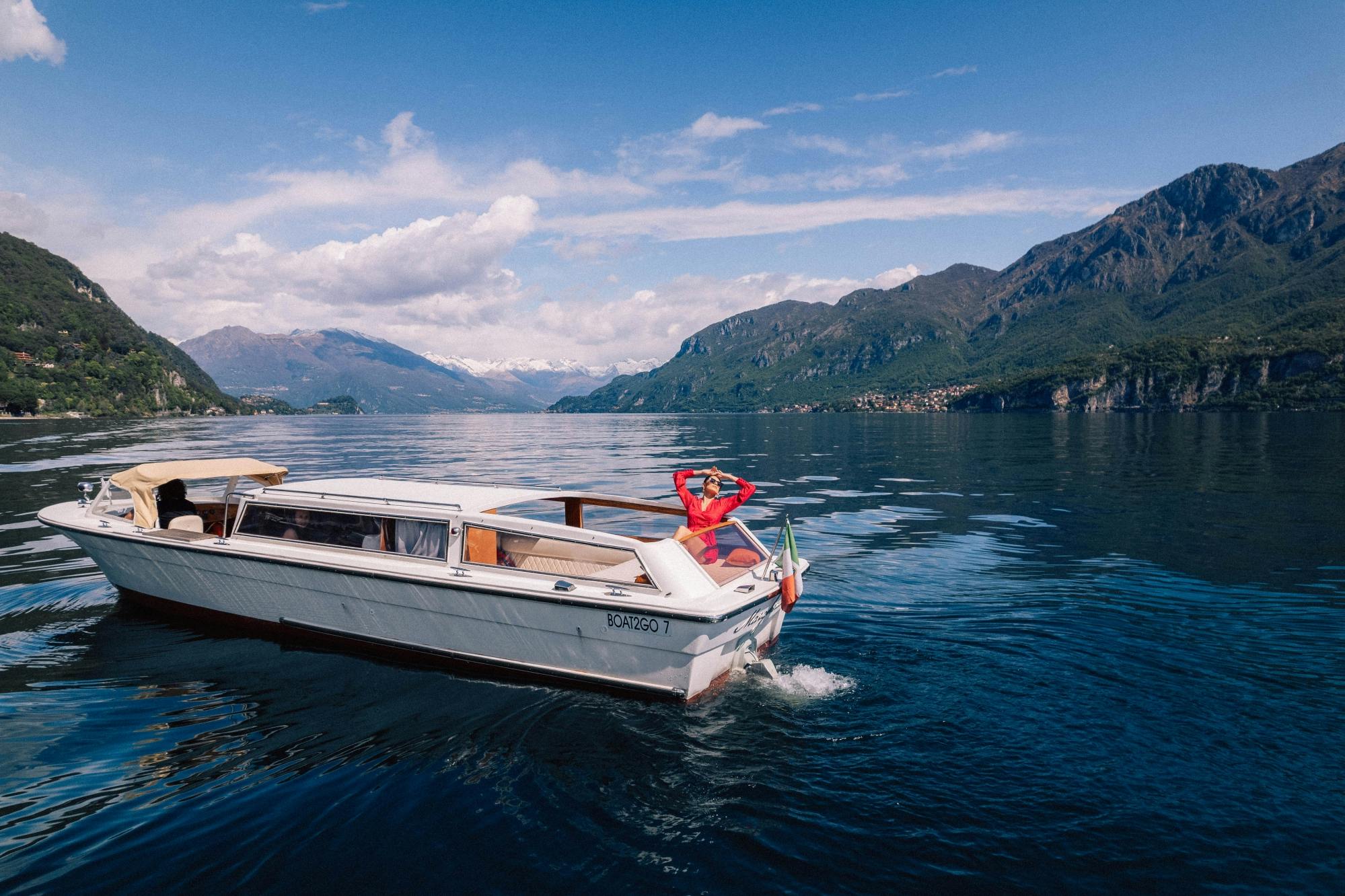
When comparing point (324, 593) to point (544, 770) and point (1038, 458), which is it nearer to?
point (544, 770)

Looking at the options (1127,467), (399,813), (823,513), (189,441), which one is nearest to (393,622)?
(399,813)

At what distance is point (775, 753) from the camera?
26.1ft

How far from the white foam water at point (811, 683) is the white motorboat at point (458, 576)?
1.99 feet

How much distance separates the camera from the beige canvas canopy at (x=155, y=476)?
43.9 feet

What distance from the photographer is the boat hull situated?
9.06 meters

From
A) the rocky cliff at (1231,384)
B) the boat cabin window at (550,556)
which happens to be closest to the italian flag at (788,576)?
the boat cabin window at (550,556)

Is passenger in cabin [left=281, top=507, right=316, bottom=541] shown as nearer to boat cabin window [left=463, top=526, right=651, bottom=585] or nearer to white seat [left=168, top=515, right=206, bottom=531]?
white seat [left=168, top=515, right=206, bottom=531]

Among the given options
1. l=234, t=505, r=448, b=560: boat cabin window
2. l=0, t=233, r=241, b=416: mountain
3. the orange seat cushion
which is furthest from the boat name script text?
l=0, t=233, r=241, b=416: mountain

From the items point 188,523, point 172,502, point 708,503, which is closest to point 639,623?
point 708,503

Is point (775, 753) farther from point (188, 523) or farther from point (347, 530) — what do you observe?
point (188, 523)

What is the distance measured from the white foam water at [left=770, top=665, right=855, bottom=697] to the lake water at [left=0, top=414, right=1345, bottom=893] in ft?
0.20

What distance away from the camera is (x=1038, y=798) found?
6.79m

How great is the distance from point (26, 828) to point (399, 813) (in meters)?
3.77

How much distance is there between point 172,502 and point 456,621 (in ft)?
28.2
